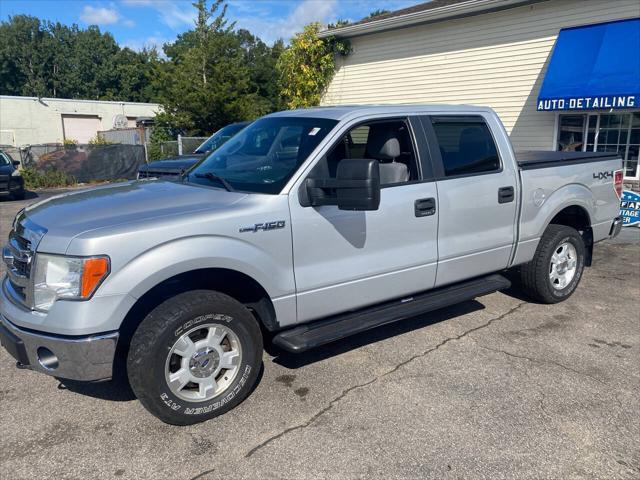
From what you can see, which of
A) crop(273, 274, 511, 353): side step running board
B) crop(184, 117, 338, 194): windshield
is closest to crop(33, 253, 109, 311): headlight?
crop(184, 117, 338, 194): windshield

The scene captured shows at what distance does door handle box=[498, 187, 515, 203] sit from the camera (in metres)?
4.75

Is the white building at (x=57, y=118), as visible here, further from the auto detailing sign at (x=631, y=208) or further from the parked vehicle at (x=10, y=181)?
the auto detailing sign at (x=631, y=208)

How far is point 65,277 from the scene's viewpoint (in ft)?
9.68

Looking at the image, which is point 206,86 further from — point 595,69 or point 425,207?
point 425,207

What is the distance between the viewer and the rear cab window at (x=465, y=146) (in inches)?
177

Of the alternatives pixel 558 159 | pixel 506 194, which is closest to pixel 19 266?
pixel 506 194

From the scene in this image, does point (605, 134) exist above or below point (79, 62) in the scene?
below

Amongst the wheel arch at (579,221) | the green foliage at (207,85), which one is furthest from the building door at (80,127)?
the wheel arch at (579,221)

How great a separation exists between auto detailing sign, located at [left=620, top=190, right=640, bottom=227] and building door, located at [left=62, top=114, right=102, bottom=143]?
4099 cm

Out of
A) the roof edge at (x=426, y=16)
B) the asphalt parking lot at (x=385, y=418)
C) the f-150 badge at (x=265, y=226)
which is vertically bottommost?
the asphalt parking lot at (x=385, y=418)

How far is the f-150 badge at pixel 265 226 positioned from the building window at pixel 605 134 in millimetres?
9282

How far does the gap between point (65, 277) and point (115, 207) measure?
631 mm

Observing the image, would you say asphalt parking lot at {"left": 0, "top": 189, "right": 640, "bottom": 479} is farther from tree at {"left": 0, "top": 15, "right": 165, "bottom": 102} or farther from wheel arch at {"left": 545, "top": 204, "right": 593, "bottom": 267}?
tree at {"left": 0, "top": 15, "right": 165, "bottom": 102}

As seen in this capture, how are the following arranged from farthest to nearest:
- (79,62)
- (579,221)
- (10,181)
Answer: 1. (79,62)
2. (10,181)
3. (579,221)
